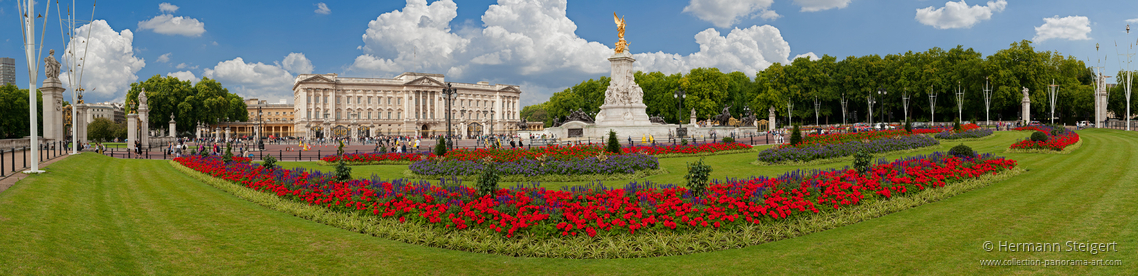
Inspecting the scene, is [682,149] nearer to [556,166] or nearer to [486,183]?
[556,166]

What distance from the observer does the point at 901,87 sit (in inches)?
2552

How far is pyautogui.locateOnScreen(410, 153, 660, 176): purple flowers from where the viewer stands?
14.6 metres

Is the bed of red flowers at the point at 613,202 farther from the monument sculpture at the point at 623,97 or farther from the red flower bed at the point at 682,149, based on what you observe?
the monument sculpture at the point at 623,97

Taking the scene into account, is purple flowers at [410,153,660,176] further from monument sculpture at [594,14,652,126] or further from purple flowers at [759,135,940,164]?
monument sculpture at [594,14,652,126]

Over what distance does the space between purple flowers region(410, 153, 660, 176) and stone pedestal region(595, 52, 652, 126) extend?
29.1 m

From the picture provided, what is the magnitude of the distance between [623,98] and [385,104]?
73842mm

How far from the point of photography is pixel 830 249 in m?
6.42

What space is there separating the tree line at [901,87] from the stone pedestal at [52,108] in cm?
4399

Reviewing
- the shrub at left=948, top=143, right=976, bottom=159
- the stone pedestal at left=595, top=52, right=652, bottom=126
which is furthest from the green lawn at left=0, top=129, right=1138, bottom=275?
the stone pedestal at left=595, top=52, right=652, bottom=126

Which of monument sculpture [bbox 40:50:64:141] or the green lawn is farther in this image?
monument sculpture [bbox 40:50:64:141]

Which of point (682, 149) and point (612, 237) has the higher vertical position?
point (682, 149)

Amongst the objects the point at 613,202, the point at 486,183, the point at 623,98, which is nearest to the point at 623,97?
the point at 623,98

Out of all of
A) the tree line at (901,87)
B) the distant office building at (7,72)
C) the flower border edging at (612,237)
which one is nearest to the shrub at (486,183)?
the flower border edging at (612,237)

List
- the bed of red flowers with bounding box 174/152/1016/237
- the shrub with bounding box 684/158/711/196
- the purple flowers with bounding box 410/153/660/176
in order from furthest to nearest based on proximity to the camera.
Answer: the purple flowers with bounding box 410/153/660/176 → the shrub with bounding box 684/158/711/196 → the bed of red flowers with bounding box 174/152/1016/237
